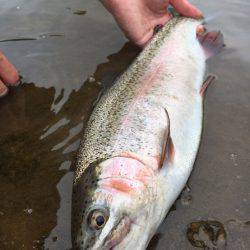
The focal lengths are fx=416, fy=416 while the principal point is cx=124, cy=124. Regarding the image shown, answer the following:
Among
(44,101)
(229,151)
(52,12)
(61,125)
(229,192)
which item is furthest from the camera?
(52,12)

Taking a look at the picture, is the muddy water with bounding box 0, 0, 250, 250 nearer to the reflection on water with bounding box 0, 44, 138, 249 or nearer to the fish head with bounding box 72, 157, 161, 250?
the reflection on water with bounding box 0, 44, 138, 249

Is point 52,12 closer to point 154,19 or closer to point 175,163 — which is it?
point 154,19

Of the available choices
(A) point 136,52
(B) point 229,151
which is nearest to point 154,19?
(A) point 136,52

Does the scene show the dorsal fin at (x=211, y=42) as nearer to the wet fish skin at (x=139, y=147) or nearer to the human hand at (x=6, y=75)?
the wet fish skin at (x=139, y=147)

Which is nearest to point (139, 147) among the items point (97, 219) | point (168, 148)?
point (168, 148)

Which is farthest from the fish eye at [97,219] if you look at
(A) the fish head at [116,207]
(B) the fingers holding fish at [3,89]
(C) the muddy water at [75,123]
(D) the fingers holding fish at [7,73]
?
(D) the fingers holding fish at [7,73]

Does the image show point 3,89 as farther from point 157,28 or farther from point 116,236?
point 116,236
